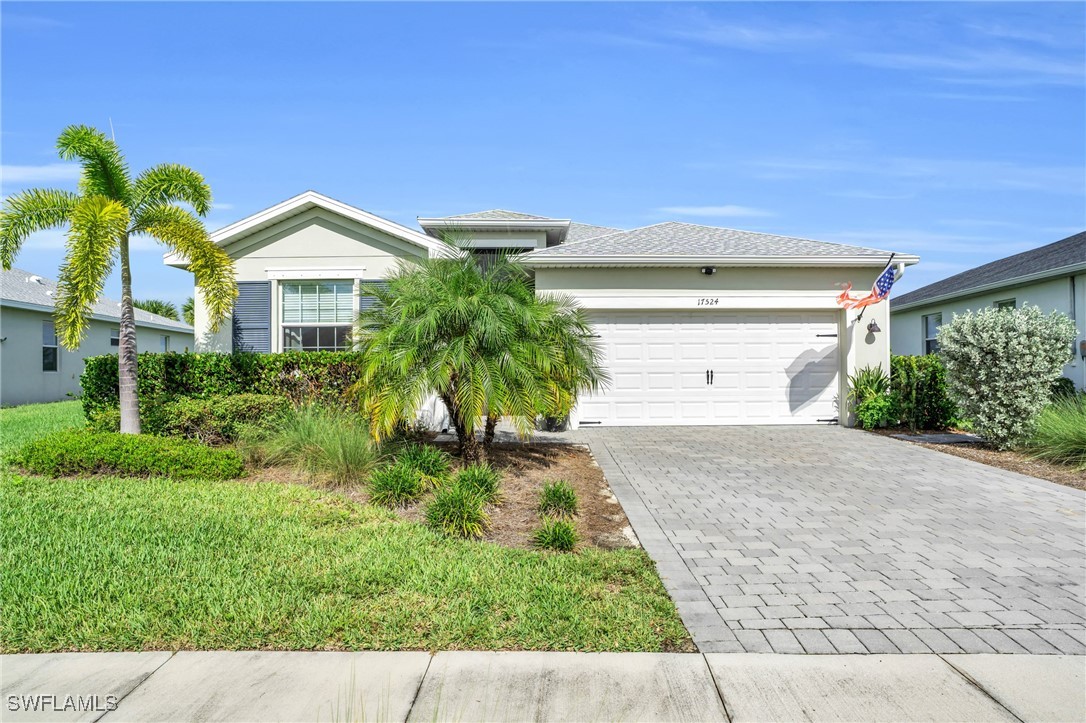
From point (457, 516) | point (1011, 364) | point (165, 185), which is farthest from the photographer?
point (1011, 364)

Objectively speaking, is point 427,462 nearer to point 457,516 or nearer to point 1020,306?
point 457,516

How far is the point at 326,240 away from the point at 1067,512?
41.6ft

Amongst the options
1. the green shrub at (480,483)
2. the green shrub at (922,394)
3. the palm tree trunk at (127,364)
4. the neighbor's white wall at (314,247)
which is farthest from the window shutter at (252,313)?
the green shrub at (922,394)

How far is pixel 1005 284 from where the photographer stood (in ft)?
51.8

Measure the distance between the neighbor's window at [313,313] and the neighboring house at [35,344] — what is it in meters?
9.20

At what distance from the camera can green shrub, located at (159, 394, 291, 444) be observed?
9336mm

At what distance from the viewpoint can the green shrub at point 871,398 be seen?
12.6 meters

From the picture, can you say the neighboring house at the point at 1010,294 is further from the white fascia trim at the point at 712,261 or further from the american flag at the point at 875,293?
the white fascia trim at the point at 712,261

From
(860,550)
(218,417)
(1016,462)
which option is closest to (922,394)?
(1016,462)

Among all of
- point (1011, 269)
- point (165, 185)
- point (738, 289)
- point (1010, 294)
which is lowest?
point (738, 289)

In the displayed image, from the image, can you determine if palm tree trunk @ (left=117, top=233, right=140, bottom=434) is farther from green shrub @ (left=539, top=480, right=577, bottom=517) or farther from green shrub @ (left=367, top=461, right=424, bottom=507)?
green shrub @ (left=539, top=480, right=577, bottom=517)

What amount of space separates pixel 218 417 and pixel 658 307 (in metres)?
8.65

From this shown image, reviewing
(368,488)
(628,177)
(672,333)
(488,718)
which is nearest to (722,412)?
(672,333)

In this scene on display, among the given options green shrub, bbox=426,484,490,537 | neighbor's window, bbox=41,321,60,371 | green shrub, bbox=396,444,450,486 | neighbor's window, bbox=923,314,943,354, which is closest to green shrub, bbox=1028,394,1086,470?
green shrub, bbox=426,484,490,537
